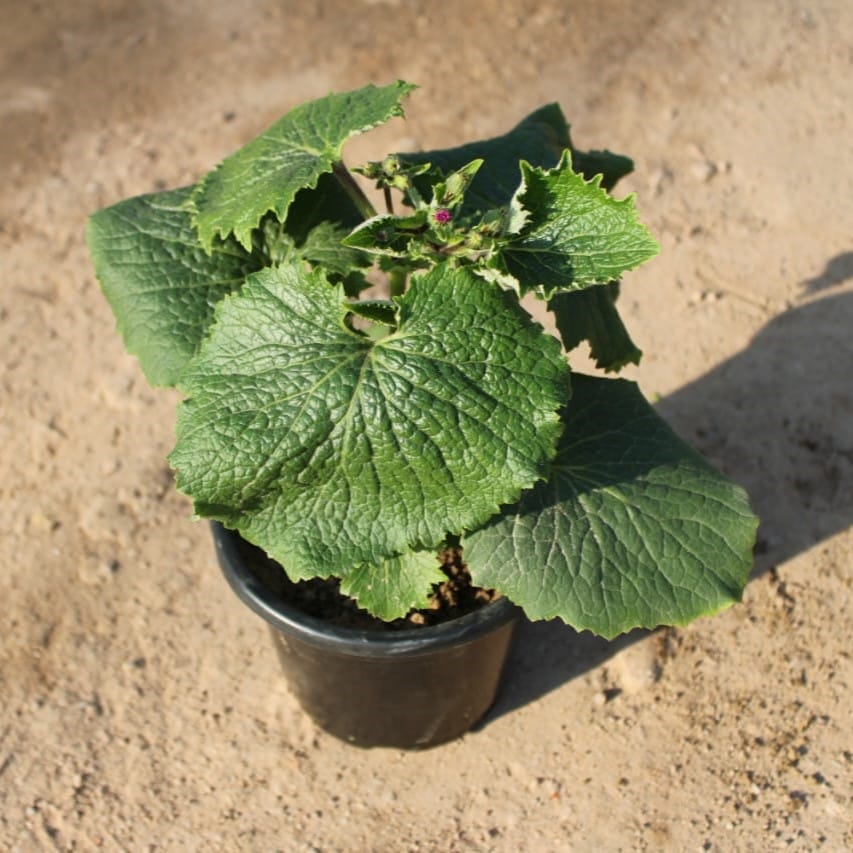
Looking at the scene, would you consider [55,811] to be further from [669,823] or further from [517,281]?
[517,281]

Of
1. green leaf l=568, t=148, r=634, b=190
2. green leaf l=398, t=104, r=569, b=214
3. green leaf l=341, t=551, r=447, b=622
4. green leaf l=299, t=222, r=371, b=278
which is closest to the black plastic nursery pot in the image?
green leaf l=341, t=551, r=447, b=622

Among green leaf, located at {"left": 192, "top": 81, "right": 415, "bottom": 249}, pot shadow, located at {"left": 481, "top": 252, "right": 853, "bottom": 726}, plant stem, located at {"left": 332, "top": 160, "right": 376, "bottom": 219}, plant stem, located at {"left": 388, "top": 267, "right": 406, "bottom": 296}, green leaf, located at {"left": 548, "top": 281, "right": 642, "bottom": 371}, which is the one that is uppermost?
green leaf, located at {"left": 192, "top": 81, "right": 415, "bottom": 249}

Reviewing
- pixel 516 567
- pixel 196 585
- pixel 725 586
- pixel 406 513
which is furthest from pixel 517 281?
pixel 196 585

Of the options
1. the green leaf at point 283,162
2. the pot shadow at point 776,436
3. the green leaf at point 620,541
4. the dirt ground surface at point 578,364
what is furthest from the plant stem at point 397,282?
the dirt ground surface at point 578,364

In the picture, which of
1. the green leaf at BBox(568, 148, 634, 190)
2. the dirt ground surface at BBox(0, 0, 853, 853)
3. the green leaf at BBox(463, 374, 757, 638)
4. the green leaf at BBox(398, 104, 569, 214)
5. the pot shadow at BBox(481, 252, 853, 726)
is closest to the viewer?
the green leaf at BBox(463, 374, 757, 638)

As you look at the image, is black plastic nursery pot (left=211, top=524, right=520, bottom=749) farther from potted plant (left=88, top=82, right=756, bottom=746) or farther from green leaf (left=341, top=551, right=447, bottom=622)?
green leaf (left=341, top=551, right=447, bottom=622)

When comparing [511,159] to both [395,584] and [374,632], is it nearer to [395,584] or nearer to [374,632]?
[395,584]

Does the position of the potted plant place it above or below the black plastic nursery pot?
above

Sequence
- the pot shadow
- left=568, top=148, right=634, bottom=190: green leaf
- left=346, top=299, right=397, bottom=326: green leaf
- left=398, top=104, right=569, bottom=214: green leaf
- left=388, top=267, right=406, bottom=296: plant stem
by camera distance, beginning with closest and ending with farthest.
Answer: left=346, top=299, right=397, bottom=326: green leaf → left=388, top=267, right=406, bottom=296: plant stem → left=398, top=104, right=569, bottom=214: green leaf → left=568, top=148, right=634, bottom=190: green leaf → the pot shadow
